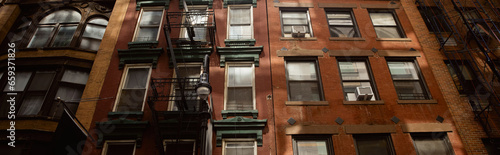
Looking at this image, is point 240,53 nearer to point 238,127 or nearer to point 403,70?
point 238,127

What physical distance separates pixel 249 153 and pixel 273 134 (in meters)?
0.91

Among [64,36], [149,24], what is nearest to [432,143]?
[149,24]

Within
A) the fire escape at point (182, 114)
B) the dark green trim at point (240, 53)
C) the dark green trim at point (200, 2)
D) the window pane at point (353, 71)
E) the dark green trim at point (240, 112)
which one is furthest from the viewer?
the dark green trim at point (200, 2)

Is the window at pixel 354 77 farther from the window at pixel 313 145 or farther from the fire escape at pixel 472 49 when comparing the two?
the fire escape at pixel 472 49

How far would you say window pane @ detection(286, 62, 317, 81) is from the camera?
934cm

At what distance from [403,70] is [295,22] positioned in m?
4.39

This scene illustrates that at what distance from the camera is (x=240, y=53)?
380 inches

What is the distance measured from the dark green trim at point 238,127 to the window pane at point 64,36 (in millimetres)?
7082

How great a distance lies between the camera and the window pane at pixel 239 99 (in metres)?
8.65

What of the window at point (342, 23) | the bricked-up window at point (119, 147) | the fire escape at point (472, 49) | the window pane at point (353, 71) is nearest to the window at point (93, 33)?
the bricked-up window at point (119, 147)

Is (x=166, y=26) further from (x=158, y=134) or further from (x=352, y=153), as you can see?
(x=352, y=153)

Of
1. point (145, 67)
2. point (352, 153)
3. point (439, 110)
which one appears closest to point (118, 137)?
point (145, 67)

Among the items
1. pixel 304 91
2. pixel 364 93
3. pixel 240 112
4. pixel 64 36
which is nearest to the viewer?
pixel 240 112

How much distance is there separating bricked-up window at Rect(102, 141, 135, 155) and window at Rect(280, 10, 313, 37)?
6.70m
